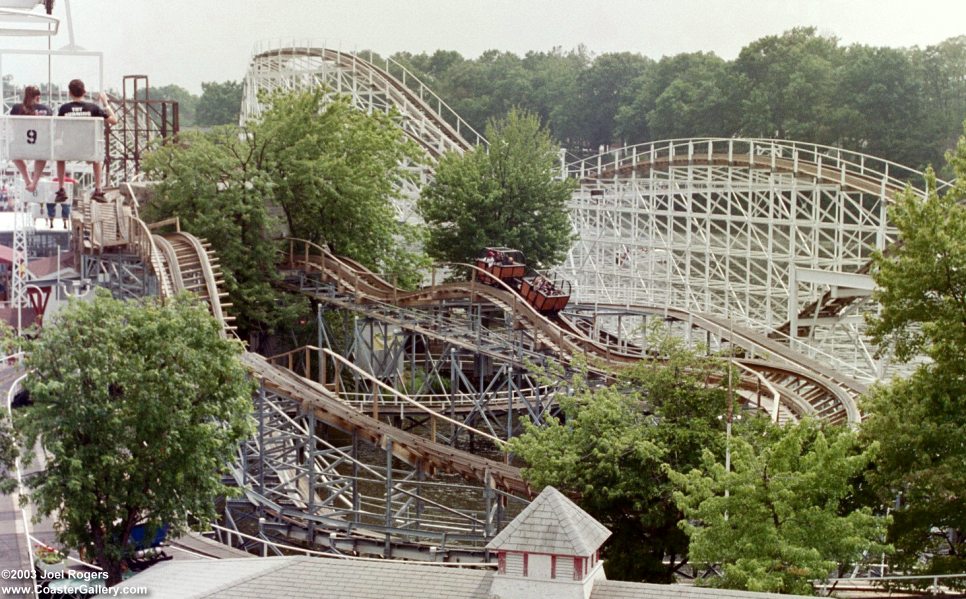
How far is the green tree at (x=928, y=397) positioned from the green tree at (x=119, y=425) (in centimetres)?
1027

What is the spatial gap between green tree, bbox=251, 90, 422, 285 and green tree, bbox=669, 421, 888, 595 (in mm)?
24573

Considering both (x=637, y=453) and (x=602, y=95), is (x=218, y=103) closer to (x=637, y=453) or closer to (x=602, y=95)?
(x=602, y=95)

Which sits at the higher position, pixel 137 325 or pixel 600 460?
Answer: pixel 137 325

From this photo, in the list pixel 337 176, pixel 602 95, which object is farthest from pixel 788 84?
pixel 337 176

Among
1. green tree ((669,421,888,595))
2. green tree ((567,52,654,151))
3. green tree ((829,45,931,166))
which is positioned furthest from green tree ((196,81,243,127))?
green tree ((669,421,888,595))

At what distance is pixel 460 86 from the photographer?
11219 cm

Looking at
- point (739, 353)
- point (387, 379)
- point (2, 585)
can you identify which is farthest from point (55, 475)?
point (387, 379)

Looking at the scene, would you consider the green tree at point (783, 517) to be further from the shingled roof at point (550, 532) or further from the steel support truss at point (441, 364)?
the steel support truss at point (441, 364)

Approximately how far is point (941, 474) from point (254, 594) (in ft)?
31.8

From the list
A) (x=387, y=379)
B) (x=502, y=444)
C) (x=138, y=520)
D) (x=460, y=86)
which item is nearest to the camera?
(x=138, y=520)

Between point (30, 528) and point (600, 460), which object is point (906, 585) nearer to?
point (600, 460)

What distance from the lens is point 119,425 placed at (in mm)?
20781

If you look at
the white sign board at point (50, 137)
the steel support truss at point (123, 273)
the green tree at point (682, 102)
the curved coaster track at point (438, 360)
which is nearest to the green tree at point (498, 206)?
the curved coaster track at point (438, 360)

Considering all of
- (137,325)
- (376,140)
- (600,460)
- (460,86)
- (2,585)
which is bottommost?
(2,585)
